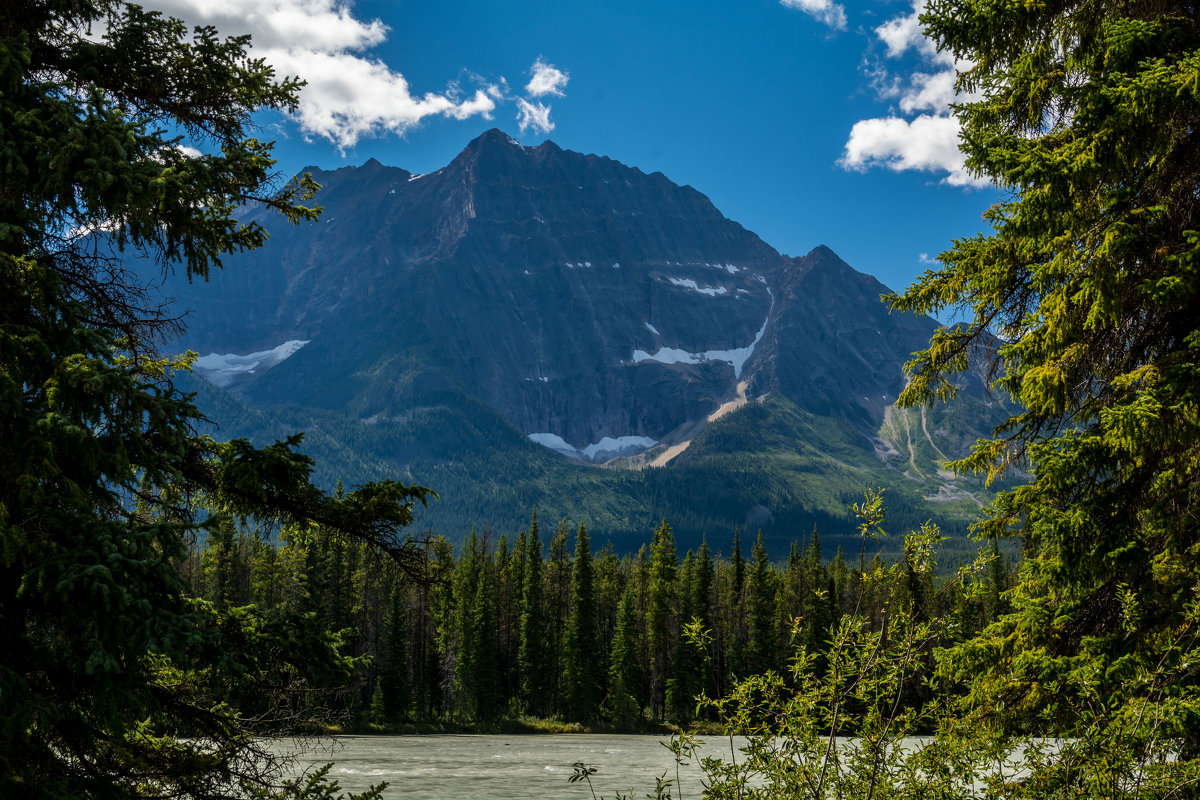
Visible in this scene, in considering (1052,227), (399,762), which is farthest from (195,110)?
(399,762)

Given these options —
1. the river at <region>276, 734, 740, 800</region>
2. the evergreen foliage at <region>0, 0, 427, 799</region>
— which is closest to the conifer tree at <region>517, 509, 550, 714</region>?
the river at <region>276, 734, 740, 800</region>

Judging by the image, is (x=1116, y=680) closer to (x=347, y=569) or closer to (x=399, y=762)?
(x=399, y=762)

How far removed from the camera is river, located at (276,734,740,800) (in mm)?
32250

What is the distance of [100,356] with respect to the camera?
5766 mm

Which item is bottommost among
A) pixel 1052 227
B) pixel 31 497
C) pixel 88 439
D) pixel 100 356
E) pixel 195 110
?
pixel 31 497

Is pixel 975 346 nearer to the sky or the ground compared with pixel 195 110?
nearer to the ground

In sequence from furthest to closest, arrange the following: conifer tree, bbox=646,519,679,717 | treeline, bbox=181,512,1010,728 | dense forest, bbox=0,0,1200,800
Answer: conifer tree, bbox=646,519,679,717, treeline, bbox=181,512,1010,728, dense forest, bbox=0,0,1200,800

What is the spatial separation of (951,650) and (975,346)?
12.0ft

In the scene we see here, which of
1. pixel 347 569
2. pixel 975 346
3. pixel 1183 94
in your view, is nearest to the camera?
pixel 1183 94

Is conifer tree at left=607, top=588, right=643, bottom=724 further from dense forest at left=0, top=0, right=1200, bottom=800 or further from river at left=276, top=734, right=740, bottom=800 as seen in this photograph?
dense forest at left=0, top=0, right=1200, bottom=800

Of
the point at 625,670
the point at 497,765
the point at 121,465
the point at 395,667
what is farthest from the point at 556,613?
the point at 121,465

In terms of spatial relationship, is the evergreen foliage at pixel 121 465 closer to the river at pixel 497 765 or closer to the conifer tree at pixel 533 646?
the river at pixel 497 765

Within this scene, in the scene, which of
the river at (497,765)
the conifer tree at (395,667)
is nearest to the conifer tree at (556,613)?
the river at (497,765)

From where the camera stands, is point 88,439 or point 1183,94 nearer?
point 88,439
